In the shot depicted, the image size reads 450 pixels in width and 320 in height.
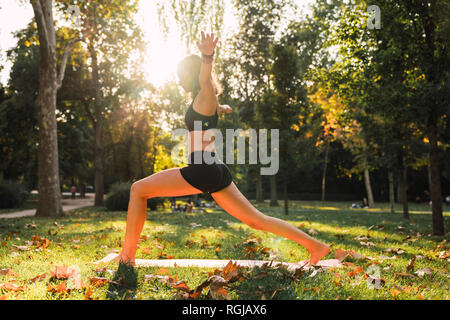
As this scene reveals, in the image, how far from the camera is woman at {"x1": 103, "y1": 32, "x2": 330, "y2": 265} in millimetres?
3504

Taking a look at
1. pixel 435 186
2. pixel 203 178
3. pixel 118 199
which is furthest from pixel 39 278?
pixel 118 199

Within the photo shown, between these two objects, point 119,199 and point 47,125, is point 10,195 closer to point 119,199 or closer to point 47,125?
point 119,199

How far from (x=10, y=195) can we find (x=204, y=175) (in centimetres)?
2228

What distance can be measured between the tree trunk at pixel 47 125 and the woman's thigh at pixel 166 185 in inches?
406

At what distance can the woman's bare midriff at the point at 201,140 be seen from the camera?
3620 mm

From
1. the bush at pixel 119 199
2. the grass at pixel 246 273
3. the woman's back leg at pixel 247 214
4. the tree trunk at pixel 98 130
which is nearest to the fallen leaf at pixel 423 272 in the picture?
the grass at pixel 246 273

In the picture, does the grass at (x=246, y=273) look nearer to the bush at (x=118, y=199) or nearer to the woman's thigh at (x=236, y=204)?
the woman's thigh at (x=236, y=204)

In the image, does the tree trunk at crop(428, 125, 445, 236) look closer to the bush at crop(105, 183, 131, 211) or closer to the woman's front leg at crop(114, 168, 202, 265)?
the woman's front leg at crop(114, 168, 202, 265)

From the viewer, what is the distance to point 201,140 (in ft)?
12.0

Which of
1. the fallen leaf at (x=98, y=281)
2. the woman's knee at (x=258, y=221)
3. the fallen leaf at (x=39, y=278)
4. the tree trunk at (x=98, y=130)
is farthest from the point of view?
the tree trunk at (x=98, y=130)

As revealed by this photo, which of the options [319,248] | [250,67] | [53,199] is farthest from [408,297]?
[250,67]

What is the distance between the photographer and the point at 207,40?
3.51m

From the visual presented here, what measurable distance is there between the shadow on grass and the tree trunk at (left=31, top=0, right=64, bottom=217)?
33.2 ft
